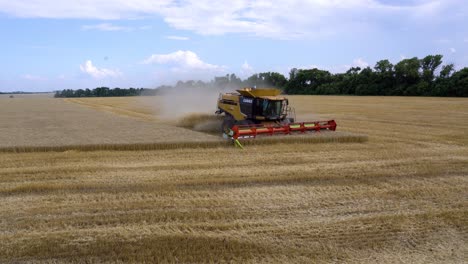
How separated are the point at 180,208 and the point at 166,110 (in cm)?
2350

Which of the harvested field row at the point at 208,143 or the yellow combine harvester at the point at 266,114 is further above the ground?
the yellow combine harvester at the point at 266,114

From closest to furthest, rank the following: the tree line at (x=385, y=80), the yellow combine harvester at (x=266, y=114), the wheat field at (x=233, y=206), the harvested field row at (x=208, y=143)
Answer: the wheat field at (x=233, y=206)
the harvested field row at (x=208, y=143)
the yellow combine harvester at (x=266, y=114)
the tree line at (x=385, y=80)

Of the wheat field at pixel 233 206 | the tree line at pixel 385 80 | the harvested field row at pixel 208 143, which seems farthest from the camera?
the tree line at pixel 385 80

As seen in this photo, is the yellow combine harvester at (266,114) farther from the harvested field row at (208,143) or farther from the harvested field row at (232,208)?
the harvested field row at (232,208)

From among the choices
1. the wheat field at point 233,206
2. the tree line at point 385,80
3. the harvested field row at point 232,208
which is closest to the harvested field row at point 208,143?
the wheat field at point 233,206

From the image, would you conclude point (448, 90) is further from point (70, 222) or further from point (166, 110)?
point (70, 222)

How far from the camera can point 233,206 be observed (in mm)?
8234

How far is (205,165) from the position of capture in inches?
461

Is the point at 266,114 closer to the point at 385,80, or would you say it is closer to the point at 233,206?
the point at 233,206

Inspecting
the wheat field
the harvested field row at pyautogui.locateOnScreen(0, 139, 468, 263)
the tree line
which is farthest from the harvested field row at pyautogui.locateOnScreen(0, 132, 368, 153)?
the tree line

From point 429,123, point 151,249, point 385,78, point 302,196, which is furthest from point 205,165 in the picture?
point 385,78

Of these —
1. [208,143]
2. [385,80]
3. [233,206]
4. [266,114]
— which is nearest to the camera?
[233,206]

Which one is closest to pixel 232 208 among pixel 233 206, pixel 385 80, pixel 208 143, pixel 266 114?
pixel 233 206

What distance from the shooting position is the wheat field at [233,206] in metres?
6.27
